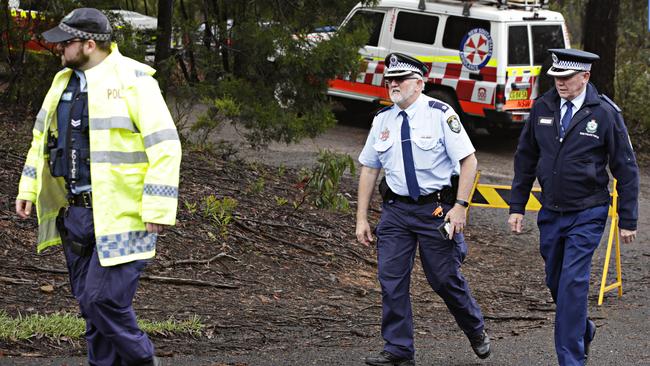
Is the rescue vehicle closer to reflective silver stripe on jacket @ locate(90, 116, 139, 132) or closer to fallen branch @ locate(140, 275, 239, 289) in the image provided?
fallen branch @ locate(140, 275, 239, 289)

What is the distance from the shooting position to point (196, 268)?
26.6 ft

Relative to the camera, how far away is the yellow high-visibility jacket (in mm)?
4895

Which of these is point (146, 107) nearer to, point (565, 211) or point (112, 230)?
point (112, 230)

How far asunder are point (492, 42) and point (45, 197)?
1144 cm

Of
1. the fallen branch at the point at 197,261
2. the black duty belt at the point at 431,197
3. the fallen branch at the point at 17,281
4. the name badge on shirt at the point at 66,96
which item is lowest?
the fallen branch at the point at 197,261

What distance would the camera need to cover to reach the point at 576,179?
6047mm

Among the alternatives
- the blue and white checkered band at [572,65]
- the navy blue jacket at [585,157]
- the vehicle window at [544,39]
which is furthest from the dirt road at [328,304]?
the vehicle window at [544,39]

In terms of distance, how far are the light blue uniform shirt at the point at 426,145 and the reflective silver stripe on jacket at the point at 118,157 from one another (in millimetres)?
1686

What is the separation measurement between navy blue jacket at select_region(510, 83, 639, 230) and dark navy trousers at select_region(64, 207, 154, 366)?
2.39m

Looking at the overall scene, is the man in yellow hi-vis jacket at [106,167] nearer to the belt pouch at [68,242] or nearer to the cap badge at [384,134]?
the belt pouch at [68,242]

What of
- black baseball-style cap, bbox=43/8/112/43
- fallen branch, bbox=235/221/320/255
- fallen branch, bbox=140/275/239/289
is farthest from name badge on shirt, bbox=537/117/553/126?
fallen branch, bbox=235/221/320/255

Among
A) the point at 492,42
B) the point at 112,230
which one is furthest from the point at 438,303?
the point at 492,42

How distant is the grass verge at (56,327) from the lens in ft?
20.2

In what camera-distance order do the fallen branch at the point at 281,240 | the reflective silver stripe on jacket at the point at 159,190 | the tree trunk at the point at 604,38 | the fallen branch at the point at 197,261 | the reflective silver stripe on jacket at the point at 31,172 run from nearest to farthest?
the reflective silver stripe on jacket at the point at 159,190
the reflective silver stripe on jacket at the point at 31,172
the fallen branch at the point at 197,261
the fallen branch at the point at 281,240
the tree trunk at the point at 604,38
